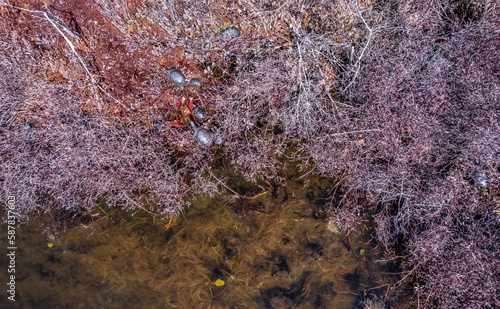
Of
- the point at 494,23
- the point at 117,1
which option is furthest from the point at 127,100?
the point at 494,23

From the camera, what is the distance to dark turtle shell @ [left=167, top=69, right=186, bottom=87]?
13.3 ft

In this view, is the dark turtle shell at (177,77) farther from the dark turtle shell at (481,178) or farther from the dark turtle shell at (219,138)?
the dark turtle shell at (481,178)

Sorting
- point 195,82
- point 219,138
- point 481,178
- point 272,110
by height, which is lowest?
point 481,178

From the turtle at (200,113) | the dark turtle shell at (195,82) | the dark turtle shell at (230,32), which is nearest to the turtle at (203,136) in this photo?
the turtle at (200,113)

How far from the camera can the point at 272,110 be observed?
4035mm

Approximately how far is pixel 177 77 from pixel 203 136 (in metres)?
1.05

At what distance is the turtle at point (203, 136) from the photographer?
4078 millimetres

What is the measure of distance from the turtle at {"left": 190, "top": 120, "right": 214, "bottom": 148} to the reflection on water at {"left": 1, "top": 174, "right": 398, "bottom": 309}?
939mm

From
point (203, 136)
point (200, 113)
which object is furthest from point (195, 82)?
point (203, 136)

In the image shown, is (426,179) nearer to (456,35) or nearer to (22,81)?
(456,35)

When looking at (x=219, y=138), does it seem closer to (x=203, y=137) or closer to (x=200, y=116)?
(x=203, y=137)

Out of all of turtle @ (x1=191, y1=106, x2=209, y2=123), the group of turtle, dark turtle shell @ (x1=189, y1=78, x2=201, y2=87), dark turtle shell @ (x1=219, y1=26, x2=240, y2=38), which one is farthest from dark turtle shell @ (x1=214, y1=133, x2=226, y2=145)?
dark turtle shell @ (x1=219, y1=26, x2=240, y2=38)

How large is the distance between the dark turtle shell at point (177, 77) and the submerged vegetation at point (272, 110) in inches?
1.2

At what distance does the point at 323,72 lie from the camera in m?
4.19
